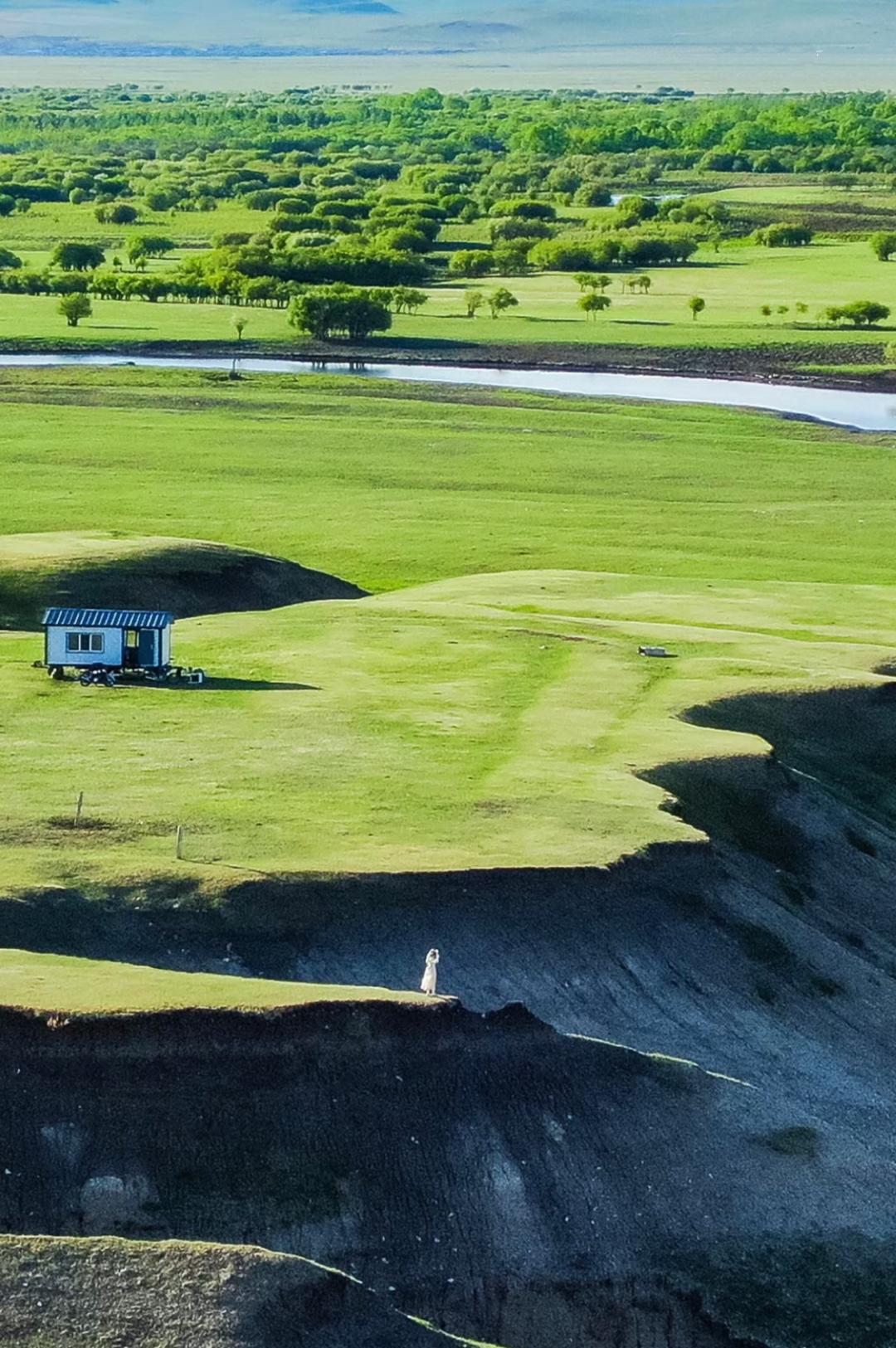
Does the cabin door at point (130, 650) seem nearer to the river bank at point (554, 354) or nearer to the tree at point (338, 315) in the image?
the river bank at point (554, 354)

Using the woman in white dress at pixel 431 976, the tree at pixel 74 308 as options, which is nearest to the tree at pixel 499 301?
the tree at pixel 74 308

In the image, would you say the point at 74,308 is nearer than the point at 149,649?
No

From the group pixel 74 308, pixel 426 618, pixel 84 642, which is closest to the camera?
pixel 84 642

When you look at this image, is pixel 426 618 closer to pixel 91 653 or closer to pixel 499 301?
pixel 91 653

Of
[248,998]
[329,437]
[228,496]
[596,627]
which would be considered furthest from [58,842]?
[329,437]

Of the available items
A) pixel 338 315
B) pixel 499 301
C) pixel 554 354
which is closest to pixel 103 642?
pixel 554 354

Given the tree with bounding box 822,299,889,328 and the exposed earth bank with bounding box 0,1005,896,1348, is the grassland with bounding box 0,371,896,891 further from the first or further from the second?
the tree with bounding box 822,299,889,328

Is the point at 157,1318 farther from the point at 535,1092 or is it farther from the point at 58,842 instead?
the point at 58,842
